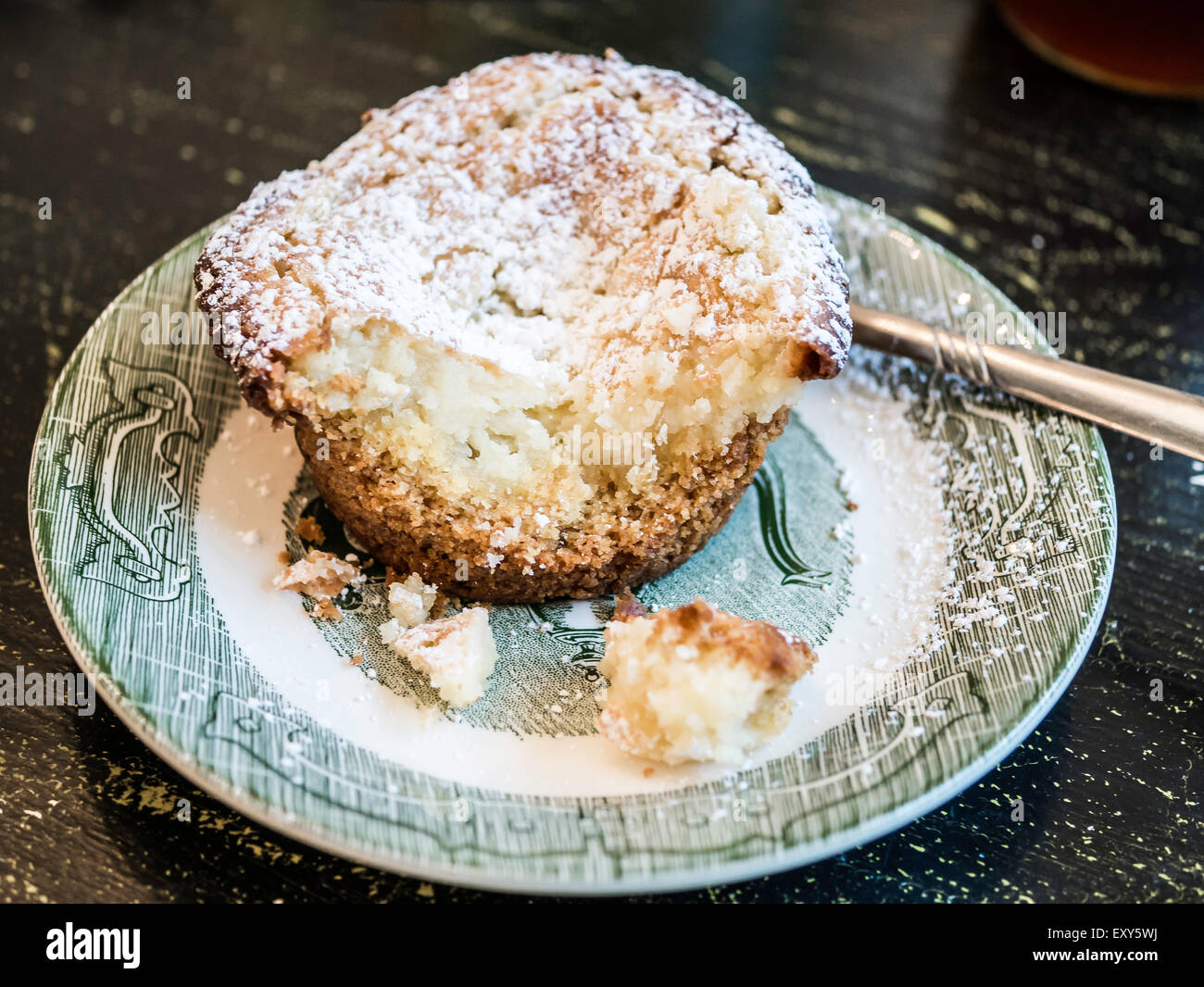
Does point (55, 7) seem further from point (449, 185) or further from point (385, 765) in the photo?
point (385, 765)

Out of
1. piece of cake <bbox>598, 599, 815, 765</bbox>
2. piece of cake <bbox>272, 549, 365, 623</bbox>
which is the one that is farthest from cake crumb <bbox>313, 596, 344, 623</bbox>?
piece of cake <bbox>598, 599, 815, 765</bbox>

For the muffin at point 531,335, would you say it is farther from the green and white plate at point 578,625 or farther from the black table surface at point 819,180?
the black table surface at point 819,180

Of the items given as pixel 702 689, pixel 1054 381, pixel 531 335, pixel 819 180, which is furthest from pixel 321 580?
pixel 819 180

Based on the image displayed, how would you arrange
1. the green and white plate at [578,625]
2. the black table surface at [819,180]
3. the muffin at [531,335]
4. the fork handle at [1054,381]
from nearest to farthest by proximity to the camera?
the green and white plate at [578,625] < the black table surface at [819,180] < the muffin at [531,335] < the fork handle at [1054,381]

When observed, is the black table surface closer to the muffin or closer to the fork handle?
the fork handle

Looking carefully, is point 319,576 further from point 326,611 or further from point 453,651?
point 453,651

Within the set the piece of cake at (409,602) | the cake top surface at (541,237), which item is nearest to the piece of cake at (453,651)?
the piece of cake at (409,602)
